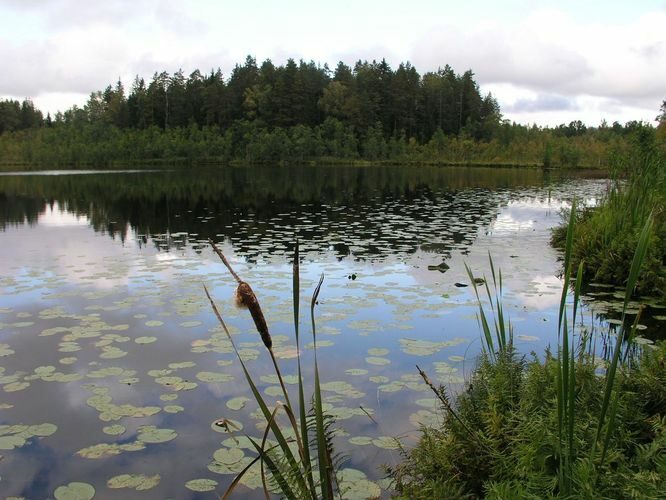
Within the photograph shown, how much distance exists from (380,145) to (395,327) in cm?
7174

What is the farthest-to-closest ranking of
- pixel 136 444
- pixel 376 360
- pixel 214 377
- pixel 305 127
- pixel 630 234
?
pixel 305 127
pixel 630 234
pixel 376 360
pixel 214 377
pixel 136 444

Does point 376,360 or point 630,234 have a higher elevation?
point 630,234

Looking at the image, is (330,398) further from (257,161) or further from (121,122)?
(121,122)

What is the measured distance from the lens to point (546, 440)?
7.96ft

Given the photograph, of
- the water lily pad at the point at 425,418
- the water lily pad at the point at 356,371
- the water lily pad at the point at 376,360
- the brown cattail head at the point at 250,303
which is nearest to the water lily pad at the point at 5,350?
the water lily pad at the point at 356,371

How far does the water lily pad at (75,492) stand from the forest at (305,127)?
6868 cm

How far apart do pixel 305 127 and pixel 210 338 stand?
2924 inches

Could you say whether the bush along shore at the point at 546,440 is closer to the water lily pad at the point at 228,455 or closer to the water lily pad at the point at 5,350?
the water lily pad at the point at 228,455

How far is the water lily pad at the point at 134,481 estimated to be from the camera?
138 inches

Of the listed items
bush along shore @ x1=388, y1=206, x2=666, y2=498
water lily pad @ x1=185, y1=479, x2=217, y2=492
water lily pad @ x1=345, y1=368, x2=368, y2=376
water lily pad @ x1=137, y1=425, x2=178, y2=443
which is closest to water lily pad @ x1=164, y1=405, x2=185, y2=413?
water lily pad @ x1=137, y1=425, x2=178, y2=443

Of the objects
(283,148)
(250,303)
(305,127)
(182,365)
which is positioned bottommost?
(182,365)

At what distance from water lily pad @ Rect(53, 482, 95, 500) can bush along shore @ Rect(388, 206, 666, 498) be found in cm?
192

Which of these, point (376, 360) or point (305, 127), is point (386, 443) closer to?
point (376, 360)

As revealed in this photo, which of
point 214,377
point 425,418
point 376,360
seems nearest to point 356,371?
point 376,360
